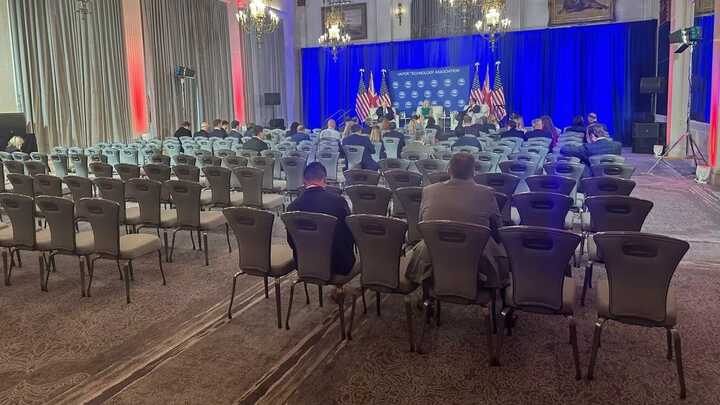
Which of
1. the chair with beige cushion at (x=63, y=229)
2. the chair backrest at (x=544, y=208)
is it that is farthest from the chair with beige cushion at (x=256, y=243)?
the chair backrest at (x=544, y=208)

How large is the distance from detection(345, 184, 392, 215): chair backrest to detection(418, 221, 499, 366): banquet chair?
1879 mm

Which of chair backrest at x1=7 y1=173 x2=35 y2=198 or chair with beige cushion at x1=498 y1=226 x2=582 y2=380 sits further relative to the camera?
chair backrest at x1=7 y1=173 x2=35 y2=198

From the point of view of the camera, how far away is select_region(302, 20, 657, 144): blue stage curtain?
2039 centimetres

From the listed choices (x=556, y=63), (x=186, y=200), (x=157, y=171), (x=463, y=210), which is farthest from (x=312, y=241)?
(x=556, y=63)

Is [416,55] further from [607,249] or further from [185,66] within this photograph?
[607,249]

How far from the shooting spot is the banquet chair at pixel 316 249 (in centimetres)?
436

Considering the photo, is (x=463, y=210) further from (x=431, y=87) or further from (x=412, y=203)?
(x=431, y=87)

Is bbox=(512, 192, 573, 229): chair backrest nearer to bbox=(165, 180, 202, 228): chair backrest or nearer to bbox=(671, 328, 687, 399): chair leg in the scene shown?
bbox=(671, 328, 687, 399): chair leg

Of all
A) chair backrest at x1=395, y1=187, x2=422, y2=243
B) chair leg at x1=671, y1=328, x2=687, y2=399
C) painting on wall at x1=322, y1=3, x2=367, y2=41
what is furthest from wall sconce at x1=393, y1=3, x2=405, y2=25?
chair leg at x1=671, y1=328, x2=687, y2=399

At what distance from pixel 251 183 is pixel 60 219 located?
2556 millimetres

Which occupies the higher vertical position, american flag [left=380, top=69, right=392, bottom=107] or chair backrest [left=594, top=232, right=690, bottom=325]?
american flag [left=380, top=69, right=392, bottom=107]

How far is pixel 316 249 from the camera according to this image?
4480 mm

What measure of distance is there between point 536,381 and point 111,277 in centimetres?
435

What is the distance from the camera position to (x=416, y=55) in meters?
23.8
